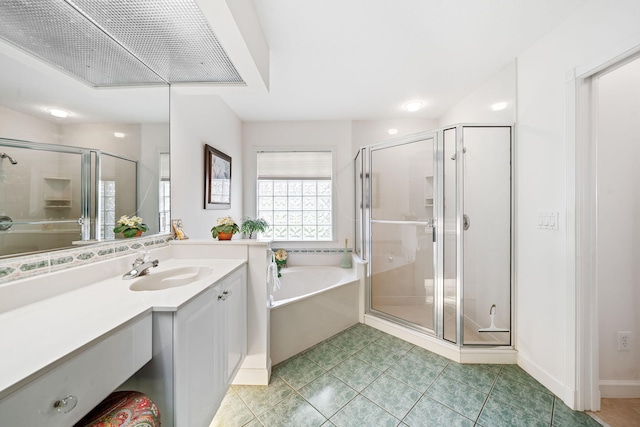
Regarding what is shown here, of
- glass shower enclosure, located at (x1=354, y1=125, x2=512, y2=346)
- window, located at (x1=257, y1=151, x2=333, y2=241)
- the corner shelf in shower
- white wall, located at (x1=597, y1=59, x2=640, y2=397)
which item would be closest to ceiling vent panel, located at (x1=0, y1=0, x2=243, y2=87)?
the corner shelf in shower

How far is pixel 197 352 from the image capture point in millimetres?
986

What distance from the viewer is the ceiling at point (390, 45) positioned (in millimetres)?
1372

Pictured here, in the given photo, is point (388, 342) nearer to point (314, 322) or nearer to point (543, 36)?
point (314, 322)

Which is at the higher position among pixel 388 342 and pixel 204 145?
pixel 204 145

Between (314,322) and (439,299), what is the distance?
43.0 inches

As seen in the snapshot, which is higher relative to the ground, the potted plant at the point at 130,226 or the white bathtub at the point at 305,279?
the potted plant at the point at 130,226

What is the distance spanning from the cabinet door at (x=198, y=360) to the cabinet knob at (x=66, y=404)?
0.94 feet

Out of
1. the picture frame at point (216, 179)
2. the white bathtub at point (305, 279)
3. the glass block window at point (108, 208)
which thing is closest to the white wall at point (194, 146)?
the picture frame at point (216, 179)

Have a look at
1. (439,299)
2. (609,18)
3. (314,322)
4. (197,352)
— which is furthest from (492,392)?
(609,18)

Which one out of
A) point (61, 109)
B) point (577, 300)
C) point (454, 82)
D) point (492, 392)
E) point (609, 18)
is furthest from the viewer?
point (454, 82)

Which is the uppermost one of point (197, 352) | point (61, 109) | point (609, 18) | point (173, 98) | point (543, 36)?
point (543, 36)

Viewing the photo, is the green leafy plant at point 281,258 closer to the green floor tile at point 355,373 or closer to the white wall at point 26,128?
the green floor tile at point 355,373

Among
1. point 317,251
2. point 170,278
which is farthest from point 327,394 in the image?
point 317,251

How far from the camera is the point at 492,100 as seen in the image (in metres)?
2.06
